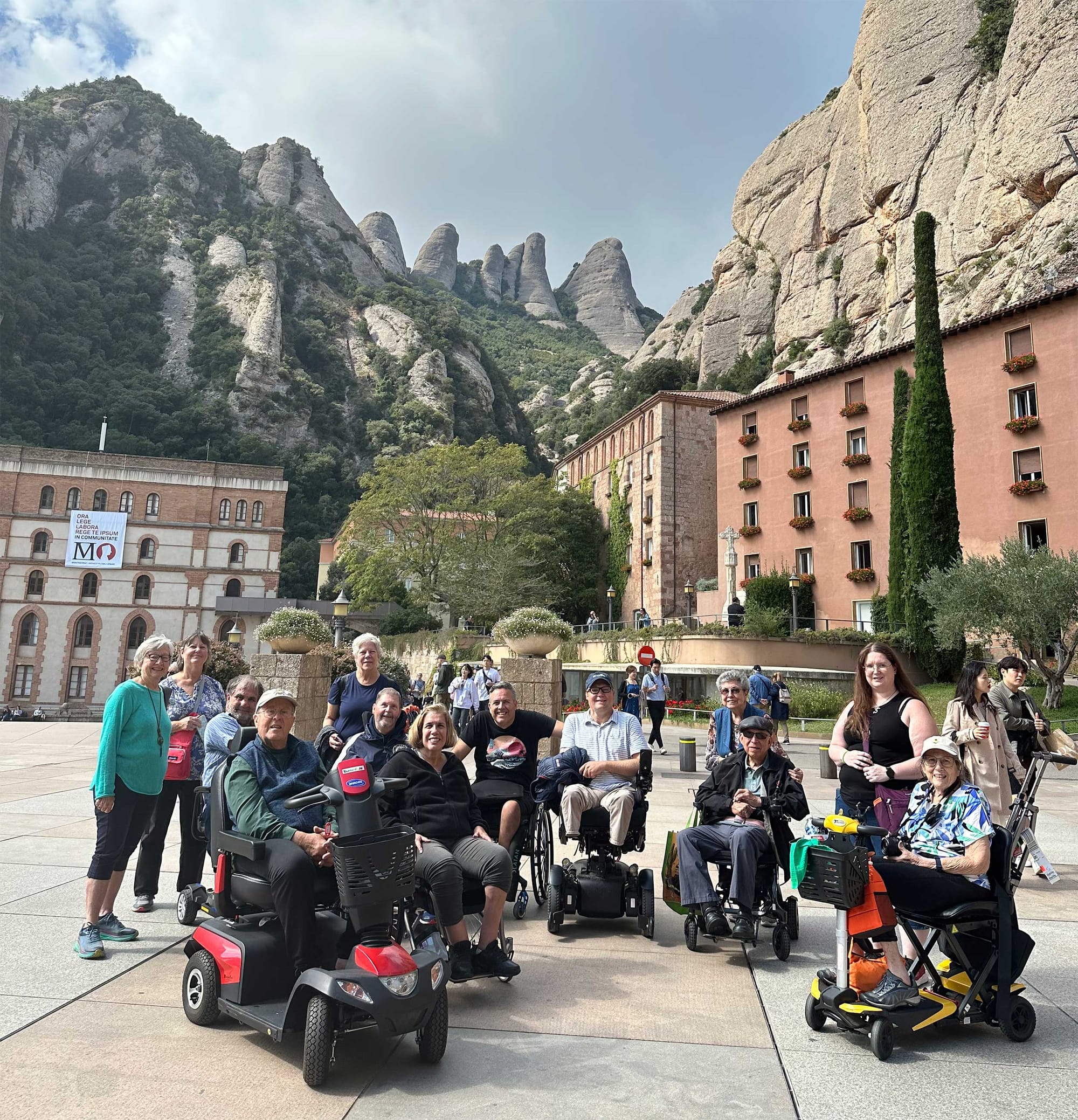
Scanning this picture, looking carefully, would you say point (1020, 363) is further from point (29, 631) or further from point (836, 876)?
point (29, 631)

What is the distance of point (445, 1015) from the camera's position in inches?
125

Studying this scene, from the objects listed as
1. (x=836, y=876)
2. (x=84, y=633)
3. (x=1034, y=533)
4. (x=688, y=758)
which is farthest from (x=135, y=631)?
(x=836, y=876)

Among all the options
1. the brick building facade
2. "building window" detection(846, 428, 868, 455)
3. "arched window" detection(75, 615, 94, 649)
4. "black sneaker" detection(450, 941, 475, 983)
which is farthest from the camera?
"arched window" detection(75, 615, 94, 649)

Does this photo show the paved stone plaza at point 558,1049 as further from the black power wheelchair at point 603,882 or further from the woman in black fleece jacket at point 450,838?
the woman in black fleece jacket at point 450,838

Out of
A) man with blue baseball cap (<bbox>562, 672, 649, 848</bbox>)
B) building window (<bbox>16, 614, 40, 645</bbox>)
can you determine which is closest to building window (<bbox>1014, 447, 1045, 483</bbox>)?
man with blue baseball cap (<bbox>562, 672, 649, 848</bbox>)

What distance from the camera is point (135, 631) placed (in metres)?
54.2

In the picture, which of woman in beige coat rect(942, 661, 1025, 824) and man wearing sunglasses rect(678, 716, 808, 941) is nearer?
man wearing sunglasses rect(678, 716, 808, 941)

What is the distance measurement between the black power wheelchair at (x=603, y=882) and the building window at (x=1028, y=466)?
28277mm

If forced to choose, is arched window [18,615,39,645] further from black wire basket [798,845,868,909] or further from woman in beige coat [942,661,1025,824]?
black wire basket [798,845,868,909]

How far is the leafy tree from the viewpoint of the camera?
20844 mm

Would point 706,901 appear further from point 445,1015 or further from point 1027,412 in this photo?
point 1027,412

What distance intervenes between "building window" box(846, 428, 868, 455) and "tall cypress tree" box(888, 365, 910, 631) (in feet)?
5.35

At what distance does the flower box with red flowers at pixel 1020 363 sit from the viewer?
91.4 ft

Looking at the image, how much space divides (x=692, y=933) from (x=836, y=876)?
1671mm
